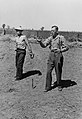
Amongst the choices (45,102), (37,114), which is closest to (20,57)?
(45,102)

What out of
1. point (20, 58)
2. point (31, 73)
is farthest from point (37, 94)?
point (31, 73)

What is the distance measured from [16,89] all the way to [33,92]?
0.73m

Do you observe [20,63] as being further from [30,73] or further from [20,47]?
[30,73]

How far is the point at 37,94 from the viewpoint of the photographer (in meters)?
8.76

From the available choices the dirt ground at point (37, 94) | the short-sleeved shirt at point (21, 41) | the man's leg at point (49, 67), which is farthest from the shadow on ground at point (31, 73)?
the man's leg at point (49, 67)

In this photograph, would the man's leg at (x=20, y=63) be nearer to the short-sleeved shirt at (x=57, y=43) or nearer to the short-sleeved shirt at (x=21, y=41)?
the short-sleeved shirt at (x=21, y=41)

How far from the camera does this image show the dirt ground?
24.1 ft

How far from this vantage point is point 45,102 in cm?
798

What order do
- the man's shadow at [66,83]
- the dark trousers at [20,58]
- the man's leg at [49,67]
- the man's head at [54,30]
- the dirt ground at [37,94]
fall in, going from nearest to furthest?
the dirt ground at [37,94] < the man's head at [54,30] < the man's leg at [49,67] < the man's shadow at [66,83] < the dark trousers at [20,58]

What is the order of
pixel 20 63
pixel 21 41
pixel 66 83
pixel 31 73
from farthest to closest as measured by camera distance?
pixel 31 73 < pixel 20 63 < pixel 21 41 < pixel 66 83

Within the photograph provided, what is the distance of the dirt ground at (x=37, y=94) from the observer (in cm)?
734

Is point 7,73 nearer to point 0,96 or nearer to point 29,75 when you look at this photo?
point 29,75

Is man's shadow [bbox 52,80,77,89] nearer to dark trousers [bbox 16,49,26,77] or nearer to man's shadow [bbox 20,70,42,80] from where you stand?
man's shadow [bbox 20,70,42,80]

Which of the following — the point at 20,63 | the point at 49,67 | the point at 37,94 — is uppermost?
the point at 49,67
